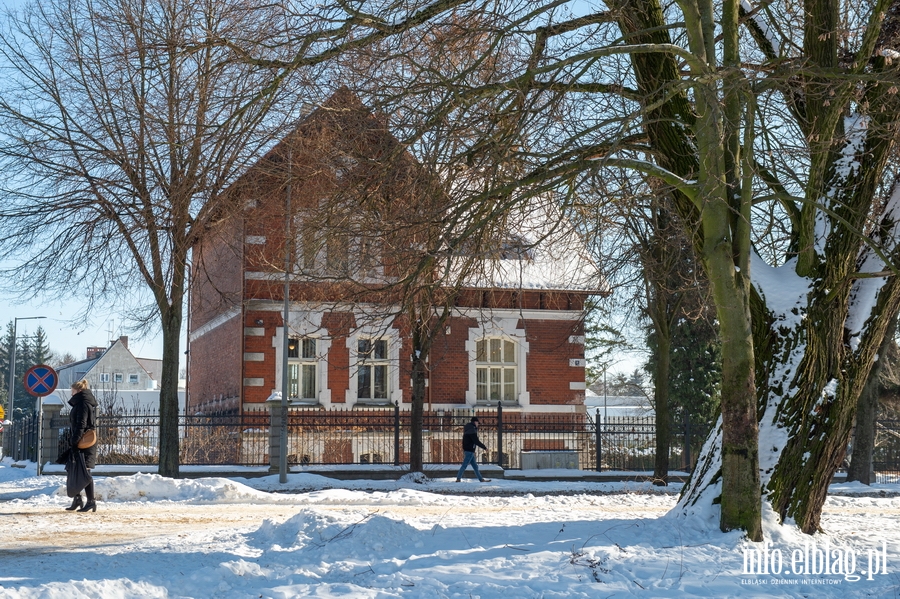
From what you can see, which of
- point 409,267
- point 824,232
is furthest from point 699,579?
point 409,267

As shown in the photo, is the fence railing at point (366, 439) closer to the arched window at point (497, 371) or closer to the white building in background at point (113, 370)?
the arched window at point (497, 371)

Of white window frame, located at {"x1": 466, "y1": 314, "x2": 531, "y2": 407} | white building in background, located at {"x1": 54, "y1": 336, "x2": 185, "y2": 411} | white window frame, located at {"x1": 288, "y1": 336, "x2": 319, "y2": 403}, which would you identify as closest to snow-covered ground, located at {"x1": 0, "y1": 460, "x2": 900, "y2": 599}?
white window frame, located at {"x1": 288, "y1": 336, "x2": 319, "y2": 403}

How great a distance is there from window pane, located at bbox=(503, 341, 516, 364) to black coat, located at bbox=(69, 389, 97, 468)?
1878cm

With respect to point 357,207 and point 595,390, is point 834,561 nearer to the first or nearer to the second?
point 357,207

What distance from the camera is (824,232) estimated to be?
10000 millimetres

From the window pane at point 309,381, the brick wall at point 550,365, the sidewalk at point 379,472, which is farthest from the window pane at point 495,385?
the window pane at point 309,381

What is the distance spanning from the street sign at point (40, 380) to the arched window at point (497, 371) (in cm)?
1404

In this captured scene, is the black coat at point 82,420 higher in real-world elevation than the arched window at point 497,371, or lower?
lower

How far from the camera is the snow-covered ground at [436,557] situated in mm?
7477

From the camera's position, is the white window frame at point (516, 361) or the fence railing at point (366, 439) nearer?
the fence railing at point (366, 439)

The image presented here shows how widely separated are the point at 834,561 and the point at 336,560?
4672 mm

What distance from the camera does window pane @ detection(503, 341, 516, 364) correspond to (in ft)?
102

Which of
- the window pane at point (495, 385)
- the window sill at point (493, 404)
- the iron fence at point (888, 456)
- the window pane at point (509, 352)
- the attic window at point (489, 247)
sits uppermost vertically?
the attic window at point (489, 247)

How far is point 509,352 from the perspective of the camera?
31156mm
